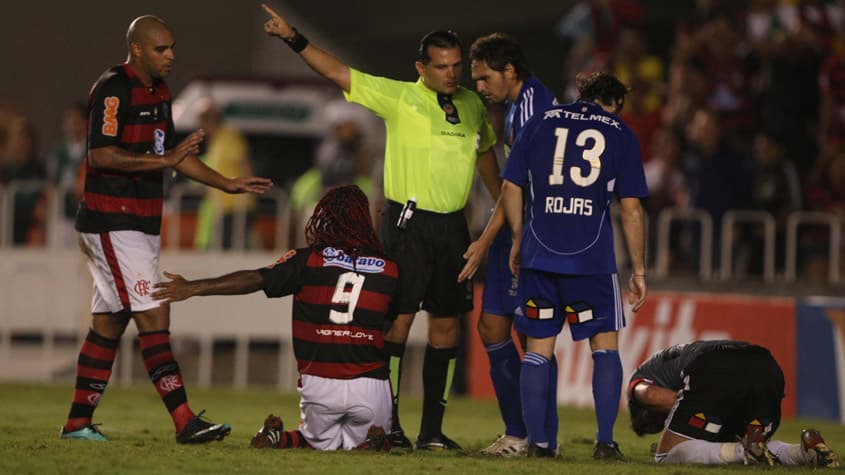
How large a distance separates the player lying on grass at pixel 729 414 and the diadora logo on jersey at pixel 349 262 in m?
1.90

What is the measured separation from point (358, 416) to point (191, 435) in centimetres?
99

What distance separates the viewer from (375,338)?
8711 millimetres

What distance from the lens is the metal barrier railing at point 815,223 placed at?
14234mm

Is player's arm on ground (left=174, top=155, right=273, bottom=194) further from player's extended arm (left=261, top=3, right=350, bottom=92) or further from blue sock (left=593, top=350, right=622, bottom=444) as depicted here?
blue sock (left=593, top=350, right=622, bottom=444)

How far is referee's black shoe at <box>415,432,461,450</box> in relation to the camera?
30.3ft

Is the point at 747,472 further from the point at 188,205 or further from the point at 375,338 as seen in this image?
the point at 188,205

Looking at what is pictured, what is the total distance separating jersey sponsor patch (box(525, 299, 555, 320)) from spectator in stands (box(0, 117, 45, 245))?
328 inches

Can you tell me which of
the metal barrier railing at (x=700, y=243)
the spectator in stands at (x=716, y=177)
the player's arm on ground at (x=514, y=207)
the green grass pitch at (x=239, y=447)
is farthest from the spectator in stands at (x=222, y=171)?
the player's arm on ground at (x=514, y=207)

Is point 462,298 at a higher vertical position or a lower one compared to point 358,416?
higher

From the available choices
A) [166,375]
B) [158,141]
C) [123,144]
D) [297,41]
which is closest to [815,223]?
[297,41]

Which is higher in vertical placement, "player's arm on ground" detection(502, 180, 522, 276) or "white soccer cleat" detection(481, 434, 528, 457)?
"player's arm on ground" detection(502, 180, 522, 276)

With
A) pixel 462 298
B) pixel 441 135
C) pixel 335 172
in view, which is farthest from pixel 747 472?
pixel 335 172

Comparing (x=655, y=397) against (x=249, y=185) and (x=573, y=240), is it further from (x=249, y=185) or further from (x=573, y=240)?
(x=249, y=185)

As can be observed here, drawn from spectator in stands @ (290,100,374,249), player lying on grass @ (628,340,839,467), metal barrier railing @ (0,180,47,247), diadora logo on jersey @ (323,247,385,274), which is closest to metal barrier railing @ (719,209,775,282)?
spectator in stands @ (290,100,374,249)
